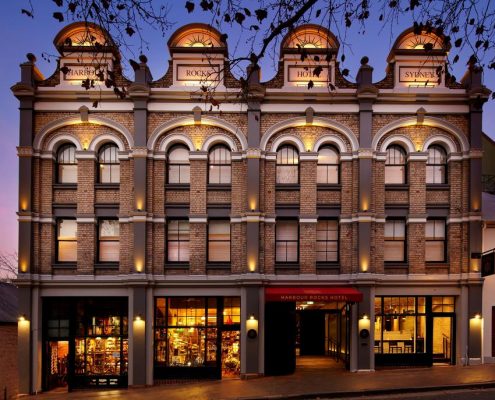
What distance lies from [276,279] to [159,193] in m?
5.35

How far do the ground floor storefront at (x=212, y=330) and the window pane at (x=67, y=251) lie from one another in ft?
4.05

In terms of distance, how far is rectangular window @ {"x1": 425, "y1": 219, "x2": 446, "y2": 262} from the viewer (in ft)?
68.7

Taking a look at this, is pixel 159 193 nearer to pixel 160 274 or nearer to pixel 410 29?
pixel 160 274

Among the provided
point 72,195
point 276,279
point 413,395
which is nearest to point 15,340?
point 72,195

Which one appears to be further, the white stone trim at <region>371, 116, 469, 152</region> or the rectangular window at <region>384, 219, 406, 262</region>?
the rectangular window at <region>384, 219, 406, 262</region>

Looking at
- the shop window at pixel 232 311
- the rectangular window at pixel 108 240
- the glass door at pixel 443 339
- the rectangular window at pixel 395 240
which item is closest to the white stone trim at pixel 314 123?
the rectangular window at pixel 395 240

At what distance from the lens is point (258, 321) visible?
65.9 ft

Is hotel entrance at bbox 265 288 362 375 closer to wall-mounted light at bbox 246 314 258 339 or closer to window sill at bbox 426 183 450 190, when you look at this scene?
wall-mounted light at bbox 246 314 258 339

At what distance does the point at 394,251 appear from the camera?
20.9 m

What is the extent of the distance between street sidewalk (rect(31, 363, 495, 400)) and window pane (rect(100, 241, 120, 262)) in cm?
468

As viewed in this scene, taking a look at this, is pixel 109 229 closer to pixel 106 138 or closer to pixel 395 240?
pixel 106 138

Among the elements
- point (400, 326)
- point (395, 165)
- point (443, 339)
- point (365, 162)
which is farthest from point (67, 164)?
point (443, 339)

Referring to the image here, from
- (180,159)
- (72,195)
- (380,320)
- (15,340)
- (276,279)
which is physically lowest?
(15,340)

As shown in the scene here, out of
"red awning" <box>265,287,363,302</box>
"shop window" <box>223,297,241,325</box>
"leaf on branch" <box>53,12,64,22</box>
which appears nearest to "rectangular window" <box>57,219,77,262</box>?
"shop window" <box>223,297,241,325</box>
